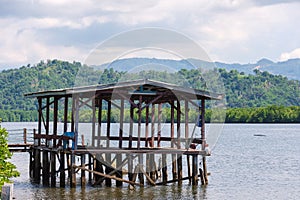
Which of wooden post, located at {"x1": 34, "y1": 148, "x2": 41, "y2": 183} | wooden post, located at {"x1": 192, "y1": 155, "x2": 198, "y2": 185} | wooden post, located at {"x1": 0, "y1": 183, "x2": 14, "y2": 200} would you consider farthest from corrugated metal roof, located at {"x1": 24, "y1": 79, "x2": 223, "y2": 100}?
wooden post, located at {"x1": 0, "y1": 183, "x2": 14, "y2": 200}

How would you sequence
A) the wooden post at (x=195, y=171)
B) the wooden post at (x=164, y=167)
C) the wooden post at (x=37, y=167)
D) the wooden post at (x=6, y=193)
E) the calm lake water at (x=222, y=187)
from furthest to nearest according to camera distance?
the wooden post at (x=37, y=167) → the wooden post at (x=164, y=167) → the wooden post at (x=195, y=171) → the calm lake water at (x=222, y=187) → the wooden post at (x=6, y=193)

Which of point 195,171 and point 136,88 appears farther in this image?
point 195,171

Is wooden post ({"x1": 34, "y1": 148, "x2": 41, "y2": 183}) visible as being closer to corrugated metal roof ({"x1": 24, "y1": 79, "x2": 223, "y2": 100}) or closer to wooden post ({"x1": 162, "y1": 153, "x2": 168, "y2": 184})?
corrugated metal roof ({"x1": 24, "y1": 79, "x2": 223, "y2": 100})

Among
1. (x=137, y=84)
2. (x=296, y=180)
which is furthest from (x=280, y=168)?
(x=137, y=84)

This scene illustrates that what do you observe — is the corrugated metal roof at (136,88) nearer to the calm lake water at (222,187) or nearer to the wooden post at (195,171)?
the wooden post at (195,171)

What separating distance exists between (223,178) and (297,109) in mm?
95002

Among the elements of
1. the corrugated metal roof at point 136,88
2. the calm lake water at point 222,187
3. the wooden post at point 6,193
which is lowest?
the calm lake water at point 222,187

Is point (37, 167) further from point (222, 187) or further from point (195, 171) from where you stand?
point (222, 187)

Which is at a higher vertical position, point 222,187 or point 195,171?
point 195,171

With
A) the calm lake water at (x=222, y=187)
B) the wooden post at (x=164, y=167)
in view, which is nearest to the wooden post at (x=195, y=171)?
the calm lake water at (x=222, y=187)

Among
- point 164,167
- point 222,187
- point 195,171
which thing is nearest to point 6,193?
point 195,171

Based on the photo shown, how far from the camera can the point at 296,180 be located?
3878 cm

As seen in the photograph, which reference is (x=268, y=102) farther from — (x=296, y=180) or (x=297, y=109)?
(x=296, y=180)

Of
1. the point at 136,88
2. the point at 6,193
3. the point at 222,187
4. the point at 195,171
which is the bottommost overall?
the point at 222,187
